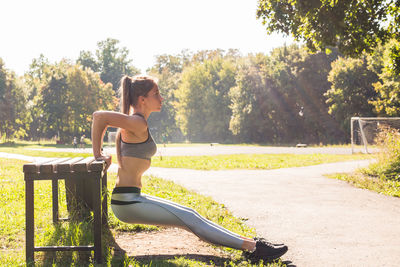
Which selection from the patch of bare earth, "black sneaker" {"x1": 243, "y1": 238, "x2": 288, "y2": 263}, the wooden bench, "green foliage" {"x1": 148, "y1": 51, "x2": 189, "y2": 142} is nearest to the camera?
the wooden bench

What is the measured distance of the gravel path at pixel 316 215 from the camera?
14.5 feet

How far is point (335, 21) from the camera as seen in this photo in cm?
1090

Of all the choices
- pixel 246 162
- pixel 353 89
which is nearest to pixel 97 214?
pixel 246 162

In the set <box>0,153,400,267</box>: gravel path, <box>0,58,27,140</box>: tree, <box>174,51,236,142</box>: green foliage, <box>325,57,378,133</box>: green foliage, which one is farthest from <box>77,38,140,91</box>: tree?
<box>0,153,400,267</box>: gravel path

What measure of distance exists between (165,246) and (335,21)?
8641mm

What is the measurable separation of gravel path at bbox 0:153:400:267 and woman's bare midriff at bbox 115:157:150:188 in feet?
5.89

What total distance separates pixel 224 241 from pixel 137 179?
0.96 metres

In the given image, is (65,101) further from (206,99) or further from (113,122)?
(113,122)

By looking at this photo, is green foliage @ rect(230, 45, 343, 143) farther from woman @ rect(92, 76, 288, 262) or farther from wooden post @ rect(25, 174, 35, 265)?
wooden post @ rect(25, 174, 35, 265)

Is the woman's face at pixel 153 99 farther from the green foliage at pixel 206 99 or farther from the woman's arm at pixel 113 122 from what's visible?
the green foliage at pixel 206 99

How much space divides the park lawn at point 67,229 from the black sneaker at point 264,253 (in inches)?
3.3

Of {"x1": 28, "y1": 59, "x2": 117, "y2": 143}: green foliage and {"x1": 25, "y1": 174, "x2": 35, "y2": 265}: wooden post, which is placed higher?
{"x1": 28, "y1": 59, "x2": 117, "y2": 143}: green foliage

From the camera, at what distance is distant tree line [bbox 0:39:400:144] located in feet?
119

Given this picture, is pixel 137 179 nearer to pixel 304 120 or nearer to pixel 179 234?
pixel 179 234
